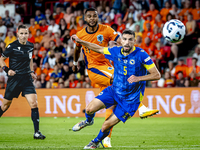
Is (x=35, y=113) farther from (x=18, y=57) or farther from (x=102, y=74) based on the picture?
(x=102, y=74)

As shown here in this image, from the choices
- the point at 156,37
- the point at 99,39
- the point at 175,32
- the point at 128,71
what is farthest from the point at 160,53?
the point at 128,71

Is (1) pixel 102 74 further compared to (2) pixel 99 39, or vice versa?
(2) pixel 99 39

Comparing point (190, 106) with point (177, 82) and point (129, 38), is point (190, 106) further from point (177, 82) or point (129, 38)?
point (129, 38)

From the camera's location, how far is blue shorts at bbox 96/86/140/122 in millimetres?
5430

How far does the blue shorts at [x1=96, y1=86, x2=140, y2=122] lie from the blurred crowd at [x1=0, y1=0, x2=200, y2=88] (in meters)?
7.10

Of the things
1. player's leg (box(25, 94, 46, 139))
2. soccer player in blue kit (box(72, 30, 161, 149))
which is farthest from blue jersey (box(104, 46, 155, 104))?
player's leg (box(25, 94, 46, 139))

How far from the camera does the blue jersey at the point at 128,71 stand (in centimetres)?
535

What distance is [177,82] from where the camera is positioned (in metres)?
12.3

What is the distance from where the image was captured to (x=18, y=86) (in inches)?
288

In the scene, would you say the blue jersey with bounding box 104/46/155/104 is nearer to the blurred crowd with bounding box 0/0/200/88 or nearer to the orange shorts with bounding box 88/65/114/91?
the orange shorts with bounding box 88/65/114/91

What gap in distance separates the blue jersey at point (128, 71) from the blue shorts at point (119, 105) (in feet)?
0.19

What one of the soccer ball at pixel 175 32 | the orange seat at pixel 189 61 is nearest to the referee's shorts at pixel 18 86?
the soccer ball at pixel 175 32

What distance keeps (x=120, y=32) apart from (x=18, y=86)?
8064 millimetres

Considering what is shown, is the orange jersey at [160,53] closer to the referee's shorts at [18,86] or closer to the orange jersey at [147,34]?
the orange jersey at [147,34]
